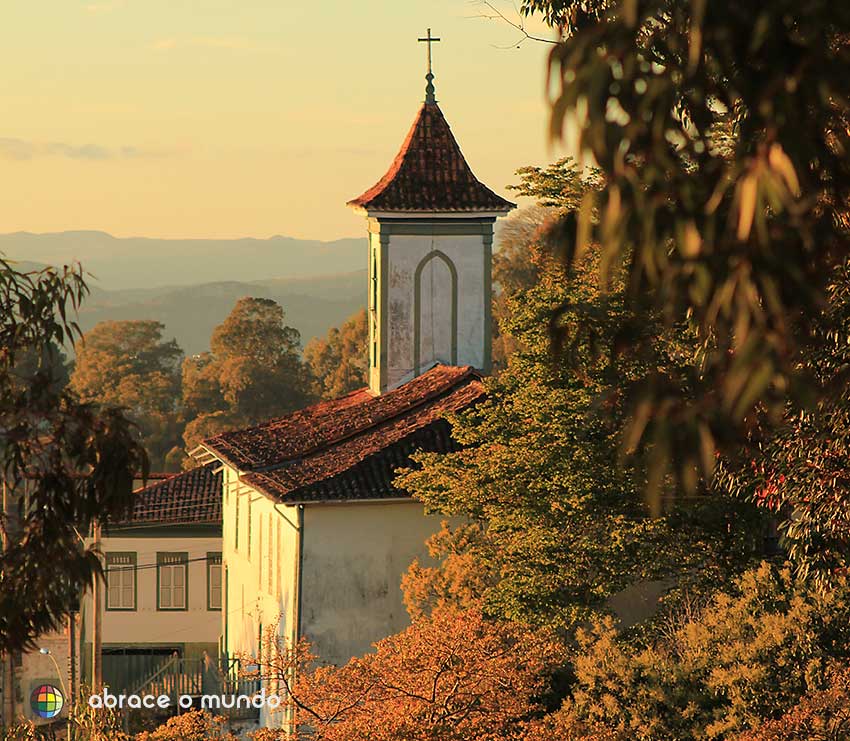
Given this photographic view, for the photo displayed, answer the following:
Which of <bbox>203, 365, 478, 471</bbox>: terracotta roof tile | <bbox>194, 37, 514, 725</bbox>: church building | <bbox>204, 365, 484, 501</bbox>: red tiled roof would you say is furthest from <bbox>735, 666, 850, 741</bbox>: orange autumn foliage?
<bbox>203, 365, 478, 471</bbox>: terracotta roof tile

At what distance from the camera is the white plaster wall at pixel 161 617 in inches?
2140

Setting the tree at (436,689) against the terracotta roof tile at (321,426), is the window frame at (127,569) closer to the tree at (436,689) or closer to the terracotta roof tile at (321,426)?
the terracotta roof tile at (321,426)

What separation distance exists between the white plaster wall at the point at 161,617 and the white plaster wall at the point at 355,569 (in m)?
19.5

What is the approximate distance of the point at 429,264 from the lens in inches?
1789

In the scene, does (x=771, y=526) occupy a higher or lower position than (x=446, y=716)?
higher

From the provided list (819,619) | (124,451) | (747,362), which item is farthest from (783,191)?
(819,619)

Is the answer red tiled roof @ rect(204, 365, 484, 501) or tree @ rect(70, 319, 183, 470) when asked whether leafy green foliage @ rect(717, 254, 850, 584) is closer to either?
red tiled roof @ rect(204, 365, 484, 501)

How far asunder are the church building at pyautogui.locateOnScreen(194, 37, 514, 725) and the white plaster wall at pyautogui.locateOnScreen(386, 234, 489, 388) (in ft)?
0.11

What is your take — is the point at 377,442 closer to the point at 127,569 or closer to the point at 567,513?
the point at 567,513

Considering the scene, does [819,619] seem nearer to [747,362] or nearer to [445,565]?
[445,565]

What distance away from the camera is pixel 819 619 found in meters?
21.6

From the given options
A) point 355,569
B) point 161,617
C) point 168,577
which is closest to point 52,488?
point 355,569

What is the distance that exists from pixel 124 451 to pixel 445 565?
18.7m

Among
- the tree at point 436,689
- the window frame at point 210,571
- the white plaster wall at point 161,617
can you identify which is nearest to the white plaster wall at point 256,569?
the window frame at point 210,571
